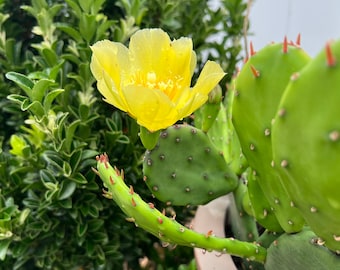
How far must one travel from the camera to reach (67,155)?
28.9 inches

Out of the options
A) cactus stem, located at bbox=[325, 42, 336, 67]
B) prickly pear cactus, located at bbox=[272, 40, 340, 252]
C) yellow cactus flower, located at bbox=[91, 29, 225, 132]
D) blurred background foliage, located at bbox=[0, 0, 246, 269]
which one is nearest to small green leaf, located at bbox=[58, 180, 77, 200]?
blurred background foliage, located at bbox=[0, 0, 246, 269]

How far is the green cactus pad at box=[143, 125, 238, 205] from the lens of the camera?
66 centimetres

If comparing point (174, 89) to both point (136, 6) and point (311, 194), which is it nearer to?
point (311, 194)

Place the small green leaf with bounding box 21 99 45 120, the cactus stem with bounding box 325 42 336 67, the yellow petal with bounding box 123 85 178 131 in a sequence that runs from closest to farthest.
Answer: the cactus stem with bounding box 325 42 336 67
the yellow petal with bounding box 123 85 178 131
the small green leaf with bounding box 21 99 45 120

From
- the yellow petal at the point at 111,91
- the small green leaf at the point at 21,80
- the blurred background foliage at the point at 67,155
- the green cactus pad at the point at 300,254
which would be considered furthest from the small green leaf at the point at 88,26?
the green cactus pad at the point at 300,254

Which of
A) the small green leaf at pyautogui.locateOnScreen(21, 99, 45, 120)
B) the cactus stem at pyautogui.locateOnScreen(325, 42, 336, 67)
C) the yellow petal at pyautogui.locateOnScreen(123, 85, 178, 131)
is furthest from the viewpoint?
the small green leaf at pyautogui.locateOnScreen(21, 99, 45, 120)

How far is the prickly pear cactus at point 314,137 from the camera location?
1.23 ft

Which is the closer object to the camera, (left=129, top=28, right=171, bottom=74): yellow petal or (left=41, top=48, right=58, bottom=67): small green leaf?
(left=129, top=28, right=171, bottom=74): yellow petal

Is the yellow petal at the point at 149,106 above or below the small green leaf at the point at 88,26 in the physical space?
above

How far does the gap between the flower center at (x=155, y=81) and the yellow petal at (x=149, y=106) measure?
41 mm

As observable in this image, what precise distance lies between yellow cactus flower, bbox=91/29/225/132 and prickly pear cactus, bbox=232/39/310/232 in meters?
0.03

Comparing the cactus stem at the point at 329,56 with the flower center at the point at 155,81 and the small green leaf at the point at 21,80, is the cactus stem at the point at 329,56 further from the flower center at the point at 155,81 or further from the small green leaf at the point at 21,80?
the small green leaf at the point at 21,80

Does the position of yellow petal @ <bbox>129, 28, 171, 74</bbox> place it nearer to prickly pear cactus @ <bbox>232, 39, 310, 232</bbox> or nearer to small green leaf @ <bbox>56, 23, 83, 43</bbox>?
prickly pear cactus @ <bbox>232, 39, 310, 232</bbox>

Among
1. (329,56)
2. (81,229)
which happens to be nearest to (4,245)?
(81,229)
